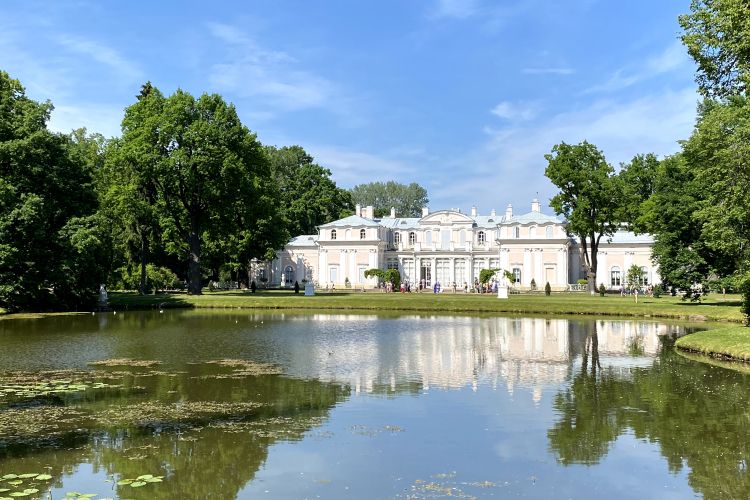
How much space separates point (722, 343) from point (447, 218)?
5022 centimetres

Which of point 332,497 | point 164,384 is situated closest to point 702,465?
point 332,497

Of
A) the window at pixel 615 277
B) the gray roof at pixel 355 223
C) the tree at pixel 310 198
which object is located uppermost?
the tree at pixel 310 198

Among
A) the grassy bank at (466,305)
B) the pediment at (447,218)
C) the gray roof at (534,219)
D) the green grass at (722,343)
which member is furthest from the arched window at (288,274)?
the green grass at (722,343)

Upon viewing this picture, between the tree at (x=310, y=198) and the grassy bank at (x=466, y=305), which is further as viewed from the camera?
the tree at (x=310, y=198)

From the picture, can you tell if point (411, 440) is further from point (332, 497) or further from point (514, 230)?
point (514, 230)

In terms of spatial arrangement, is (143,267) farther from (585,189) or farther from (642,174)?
(642,174)

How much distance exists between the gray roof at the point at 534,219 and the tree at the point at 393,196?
51.2 m

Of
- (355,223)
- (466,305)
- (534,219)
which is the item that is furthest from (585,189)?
(355,223)

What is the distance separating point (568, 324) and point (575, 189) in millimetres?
25364

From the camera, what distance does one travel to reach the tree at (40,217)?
3328 cm

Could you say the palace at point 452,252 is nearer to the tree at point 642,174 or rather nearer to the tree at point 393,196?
the tree at point 642,174

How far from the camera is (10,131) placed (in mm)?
34938

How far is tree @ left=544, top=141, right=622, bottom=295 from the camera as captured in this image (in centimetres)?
5234

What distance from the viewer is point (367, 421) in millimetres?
11000
